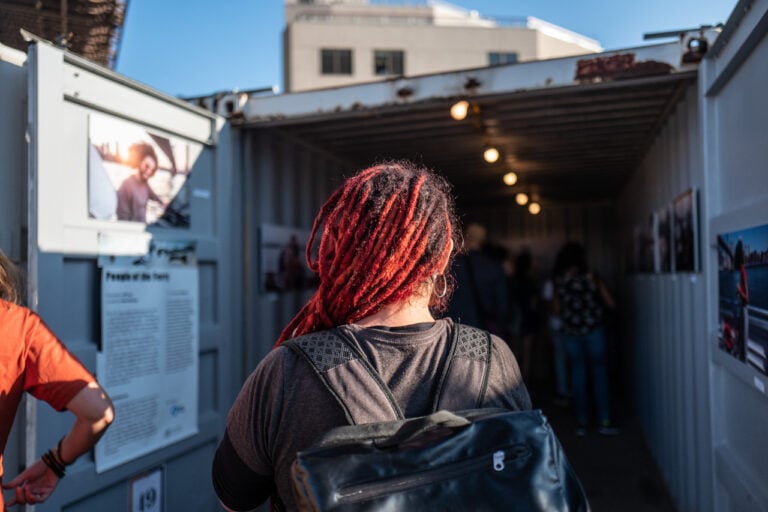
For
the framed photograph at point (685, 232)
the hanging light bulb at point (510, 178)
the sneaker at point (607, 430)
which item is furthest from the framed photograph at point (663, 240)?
the hanging light bulb at point (510, 178)

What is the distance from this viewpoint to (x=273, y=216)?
455 centimetres

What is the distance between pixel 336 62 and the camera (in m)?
31.0

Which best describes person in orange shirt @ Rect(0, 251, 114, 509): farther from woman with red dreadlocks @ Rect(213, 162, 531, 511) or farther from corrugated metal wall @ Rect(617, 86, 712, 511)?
corrugated metal wall @ Rect(617, 86, 712, 511)

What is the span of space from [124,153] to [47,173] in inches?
20.5

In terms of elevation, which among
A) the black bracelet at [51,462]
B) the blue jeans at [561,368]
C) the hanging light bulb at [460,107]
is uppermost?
the hanging light bulb at [460,107]

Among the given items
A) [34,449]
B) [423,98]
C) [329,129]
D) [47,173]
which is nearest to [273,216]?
[329,129]

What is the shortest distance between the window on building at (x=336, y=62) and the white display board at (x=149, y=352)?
2931 centimetres

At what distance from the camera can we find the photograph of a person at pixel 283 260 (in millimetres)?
4348

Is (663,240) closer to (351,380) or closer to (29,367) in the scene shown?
(351,380)

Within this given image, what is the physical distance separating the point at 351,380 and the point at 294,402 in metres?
0.13

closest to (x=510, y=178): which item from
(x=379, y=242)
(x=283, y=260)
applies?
(x=283, y=260)

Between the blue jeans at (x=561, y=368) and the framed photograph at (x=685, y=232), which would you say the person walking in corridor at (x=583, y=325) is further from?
the framed photograph at (x=685, y=232)

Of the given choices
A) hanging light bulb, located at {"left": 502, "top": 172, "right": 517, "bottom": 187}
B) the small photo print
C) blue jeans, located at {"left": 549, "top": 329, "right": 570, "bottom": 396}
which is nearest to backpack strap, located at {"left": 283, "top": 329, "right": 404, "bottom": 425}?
the small photo print

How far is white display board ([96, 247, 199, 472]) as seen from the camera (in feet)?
8.63
